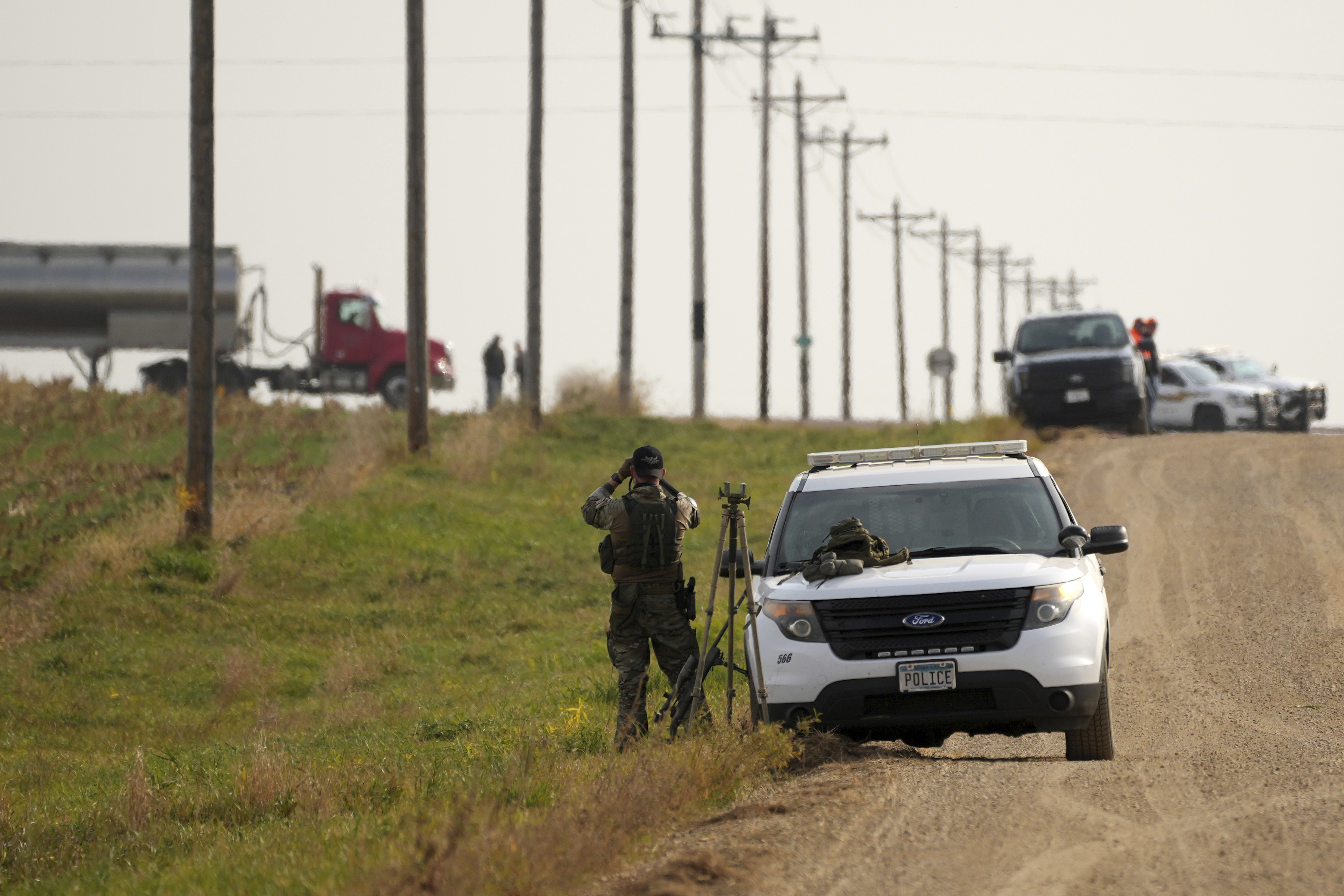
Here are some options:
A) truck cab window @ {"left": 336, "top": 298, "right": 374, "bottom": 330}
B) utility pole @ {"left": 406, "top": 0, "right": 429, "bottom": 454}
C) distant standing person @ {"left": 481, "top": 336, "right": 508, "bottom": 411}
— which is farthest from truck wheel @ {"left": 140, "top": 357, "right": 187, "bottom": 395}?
utility pole @ {"left": 406, "top": 0, "right": 429, "bottom": 454}

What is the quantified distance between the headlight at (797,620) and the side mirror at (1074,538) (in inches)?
63.5

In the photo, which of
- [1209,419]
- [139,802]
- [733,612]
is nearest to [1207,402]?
[1209,419]

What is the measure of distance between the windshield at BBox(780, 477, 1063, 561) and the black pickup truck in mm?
18019

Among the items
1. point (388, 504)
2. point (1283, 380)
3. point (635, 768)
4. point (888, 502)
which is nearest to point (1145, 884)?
point (635, 768)

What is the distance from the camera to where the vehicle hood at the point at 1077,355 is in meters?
28.3

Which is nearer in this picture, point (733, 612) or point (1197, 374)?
point (733, 612)

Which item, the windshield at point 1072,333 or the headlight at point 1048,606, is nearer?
the headlight at point 1048,606

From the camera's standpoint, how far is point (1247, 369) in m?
37.9

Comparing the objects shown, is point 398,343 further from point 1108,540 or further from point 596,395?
point 1108,540

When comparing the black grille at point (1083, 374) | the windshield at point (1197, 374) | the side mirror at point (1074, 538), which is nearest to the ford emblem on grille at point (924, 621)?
the side mirror at point (1074, 538)

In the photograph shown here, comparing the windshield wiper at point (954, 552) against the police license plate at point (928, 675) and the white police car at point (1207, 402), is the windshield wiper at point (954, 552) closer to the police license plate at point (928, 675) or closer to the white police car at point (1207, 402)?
the police license plate at point (928, 675)

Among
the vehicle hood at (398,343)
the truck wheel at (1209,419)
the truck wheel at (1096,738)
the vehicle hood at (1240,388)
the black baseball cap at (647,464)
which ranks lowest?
the truck wheel at (1096,738)

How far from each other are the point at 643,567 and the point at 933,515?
1821mm

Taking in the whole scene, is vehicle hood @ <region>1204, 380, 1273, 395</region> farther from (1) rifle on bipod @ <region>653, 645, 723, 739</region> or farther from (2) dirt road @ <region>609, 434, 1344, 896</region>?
(1) rifle on bipod @ <region>653, 645, 723, 739</region>
